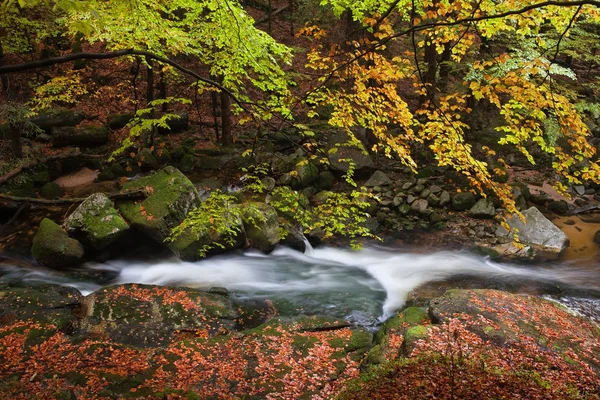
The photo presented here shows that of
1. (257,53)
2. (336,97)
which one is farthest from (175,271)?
(336,97)

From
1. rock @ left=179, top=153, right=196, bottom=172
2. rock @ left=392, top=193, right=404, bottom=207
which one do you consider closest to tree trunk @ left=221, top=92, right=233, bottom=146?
rock @ left=179, top=153, right=196, bottom=172

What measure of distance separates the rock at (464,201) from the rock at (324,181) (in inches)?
178

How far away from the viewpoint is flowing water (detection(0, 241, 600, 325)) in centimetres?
877

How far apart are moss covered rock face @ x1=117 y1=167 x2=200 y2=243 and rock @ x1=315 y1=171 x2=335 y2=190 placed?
5.05 metres

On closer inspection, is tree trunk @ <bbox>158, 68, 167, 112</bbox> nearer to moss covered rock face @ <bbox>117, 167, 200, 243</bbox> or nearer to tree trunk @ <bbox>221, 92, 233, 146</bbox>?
tree trunk @ <bbox>221, 92, 233, 146</bbox>

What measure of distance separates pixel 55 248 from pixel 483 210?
42.1 feet

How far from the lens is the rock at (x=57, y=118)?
1572 centimetres

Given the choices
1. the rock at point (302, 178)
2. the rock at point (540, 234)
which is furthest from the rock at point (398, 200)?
the rock at point (540, 234)

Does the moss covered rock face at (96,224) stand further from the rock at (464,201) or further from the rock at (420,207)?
A: the rock at (464,201)

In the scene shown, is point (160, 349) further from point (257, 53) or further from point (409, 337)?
point (257, 53)

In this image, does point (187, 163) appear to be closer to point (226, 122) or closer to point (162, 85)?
point (226, 122)

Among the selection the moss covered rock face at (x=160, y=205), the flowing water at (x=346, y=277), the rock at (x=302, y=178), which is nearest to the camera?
the flowing water at (x=346, y=277)

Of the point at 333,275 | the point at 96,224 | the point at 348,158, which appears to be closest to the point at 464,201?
the point at 348,158

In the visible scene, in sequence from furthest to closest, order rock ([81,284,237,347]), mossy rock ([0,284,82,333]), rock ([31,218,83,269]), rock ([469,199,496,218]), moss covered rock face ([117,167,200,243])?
1. rock ([469,199,496,218])
2. moss covered rock face ([117,167,200,243])
3. rock ([31,218,83,269])
4. rock ([81,284,237,347])
5. mossy rock ([0,284,82,333])
